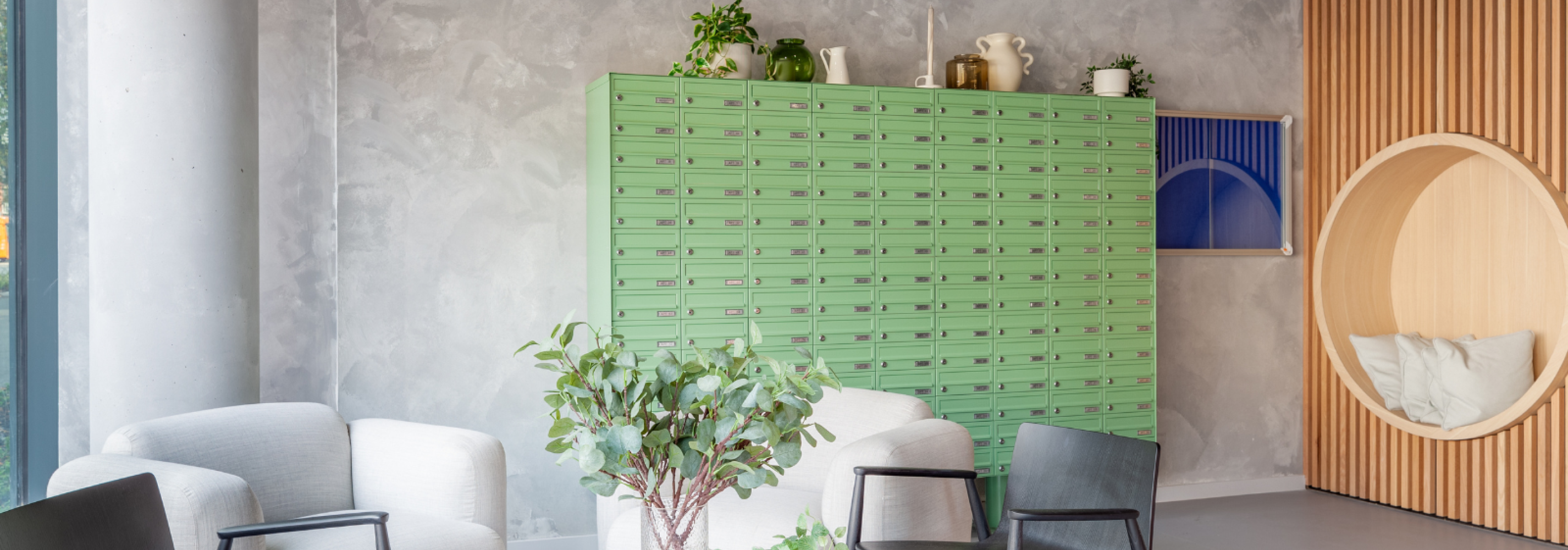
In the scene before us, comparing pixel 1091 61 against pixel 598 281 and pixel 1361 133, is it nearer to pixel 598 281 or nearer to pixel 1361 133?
pixel 1361 133

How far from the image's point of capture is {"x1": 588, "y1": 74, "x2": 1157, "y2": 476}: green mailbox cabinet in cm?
388

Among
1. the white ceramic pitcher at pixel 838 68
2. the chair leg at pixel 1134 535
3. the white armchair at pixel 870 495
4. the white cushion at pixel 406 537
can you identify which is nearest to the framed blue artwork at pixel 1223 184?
the white ceramic pitcher at pixel 838 68

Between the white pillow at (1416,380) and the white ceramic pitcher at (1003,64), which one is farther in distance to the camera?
the white pillow at (1416,380)

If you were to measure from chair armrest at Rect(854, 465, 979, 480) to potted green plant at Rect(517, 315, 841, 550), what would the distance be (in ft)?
3.06

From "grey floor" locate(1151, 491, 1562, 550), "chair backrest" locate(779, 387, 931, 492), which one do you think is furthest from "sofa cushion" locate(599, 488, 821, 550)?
"grey floor" locate(1151, 491, 1562, 550)

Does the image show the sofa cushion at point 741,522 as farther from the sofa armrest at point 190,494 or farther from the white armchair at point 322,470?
the sofa armrest at point 190,494

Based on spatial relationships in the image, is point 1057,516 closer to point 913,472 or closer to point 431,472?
point 913,472

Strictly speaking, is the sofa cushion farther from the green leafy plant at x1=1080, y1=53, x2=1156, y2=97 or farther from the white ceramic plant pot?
the green leafy plant at x1=1080, y1=53, x2=1156, y2=97

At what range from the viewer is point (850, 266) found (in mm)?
4145

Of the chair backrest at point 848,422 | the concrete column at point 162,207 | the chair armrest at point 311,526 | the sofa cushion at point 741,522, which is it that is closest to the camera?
the chair armrest at point 311,526

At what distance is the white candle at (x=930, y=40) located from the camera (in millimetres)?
4281

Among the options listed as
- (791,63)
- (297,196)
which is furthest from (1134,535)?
(297,196)

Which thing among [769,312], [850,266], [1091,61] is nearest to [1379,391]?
[1091,61]

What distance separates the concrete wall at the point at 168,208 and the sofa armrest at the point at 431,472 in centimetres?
57
